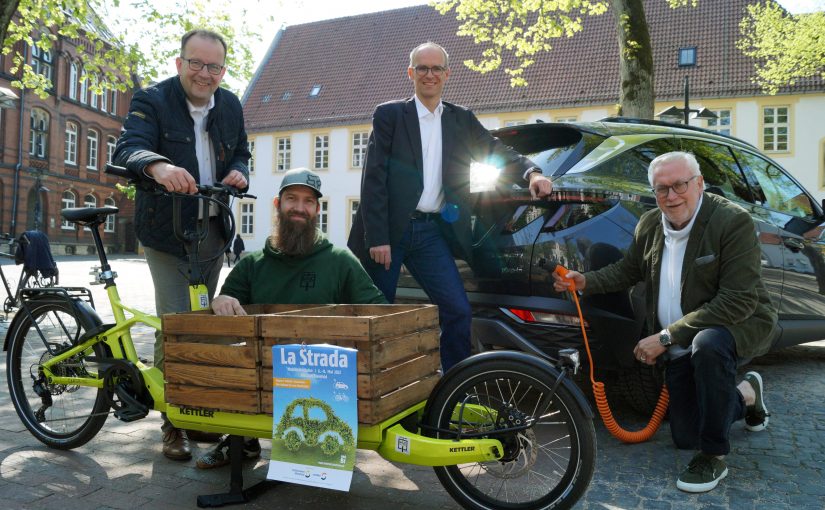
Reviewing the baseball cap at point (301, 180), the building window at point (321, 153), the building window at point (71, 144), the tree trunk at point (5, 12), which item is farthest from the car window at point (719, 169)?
the building window at point (71, 144)

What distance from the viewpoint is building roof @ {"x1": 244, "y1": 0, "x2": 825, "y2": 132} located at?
2869 cm

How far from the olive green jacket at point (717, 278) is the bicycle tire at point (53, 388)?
2679 mm

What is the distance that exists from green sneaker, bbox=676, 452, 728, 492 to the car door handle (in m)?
2.11

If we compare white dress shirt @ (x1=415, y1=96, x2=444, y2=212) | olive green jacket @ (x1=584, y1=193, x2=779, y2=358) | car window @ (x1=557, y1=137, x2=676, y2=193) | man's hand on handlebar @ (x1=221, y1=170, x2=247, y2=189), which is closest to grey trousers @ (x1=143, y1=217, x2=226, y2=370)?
man's hand on handlebar @ (x1=221, y1=170, x2=247, y2=189)

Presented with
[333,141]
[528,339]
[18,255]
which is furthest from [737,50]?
[528,339]

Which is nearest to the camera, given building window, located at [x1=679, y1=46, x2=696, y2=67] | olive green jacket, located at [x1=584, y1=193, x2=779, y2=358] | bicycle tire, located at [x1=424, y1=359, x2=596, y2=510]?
bicycle tire, located at [x1=424, y1=359, x2=596, y2=510]

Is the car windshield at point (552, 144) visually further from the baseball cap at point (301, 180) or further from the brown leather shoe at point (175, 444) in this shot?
the brown leather shoe at point (175, 444)

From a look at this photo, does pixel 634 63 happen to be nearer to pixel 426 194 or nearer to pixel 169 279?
pixel 426 194

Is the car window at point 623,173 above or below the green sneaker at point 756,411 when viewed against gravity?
above

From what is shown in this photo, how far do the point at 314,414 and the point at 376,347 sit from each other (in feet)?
1.19

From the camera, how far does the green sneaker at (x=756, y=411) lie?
4.11m

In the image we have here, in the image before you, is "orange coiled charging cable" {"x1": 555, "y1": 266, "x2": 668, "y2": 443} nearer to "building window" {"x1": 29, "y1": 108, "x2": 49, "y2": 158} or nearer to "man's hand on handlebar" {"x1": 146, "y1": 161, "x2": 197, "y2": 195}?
"man's hand on handlebar" {"x1": 146, "y1": 161, "x2": 197, "y2": 195}

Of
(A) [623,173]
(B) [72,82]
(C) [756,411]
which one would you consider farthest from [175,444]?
(B) [72,82]

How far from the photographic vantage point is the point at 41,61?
4056 centimetres
